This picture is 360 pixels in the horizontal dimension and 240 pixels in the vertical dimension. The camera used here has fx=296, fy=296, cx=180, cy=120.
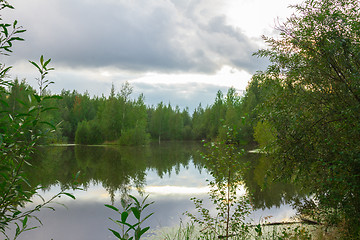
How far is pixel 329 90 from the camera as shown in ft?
21.6

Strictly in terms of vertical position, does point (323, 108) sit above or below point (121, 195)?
above

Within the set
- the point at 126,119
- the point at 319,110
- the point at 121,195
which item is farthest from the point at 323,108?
the point at 126,119

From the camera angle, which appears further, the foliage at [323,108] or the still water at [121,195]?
the still water at [121,195]

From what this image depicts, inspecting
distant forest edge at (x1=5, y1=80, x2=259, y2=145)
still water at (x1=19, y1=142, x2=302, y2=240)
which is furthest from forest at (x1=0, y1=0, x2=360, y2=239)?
distant forest edge at (x1=5, y1=80, x2=259, y2=145)

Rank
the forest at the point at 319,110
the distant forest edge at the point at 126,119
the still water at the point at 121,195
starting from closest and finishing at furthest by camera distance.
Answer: the forest at the point at 319,110, the still water at the point at 121,195, the distant forest edge at the point at 126,119

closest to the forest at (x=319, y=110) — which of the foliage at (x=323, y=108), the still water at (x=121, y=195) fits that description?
the foliage at (x=323, y=108)

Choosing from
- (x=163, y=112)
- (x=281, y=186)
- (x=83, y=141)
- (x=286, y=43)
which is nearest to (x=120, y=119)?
(x=83, y=141)

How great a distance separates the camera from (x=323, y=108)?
261 inches

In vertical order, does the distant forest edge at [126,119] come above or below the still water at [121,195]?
above

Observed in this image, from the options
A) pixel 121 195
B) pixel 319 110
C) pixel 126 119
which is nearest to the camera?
pixel 319 110

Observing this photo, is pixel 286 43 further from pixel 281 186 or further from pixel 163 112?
pixel 163 112

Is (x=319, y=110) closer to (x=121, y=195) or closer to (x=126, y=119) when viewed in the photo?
(x=121, y=195)

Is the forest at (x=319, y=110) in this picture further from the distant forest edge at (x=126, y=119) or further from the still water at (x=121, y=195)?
the distant forest edge at (x=126, y=119)

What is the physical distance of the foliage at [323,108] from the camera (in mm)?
6047
